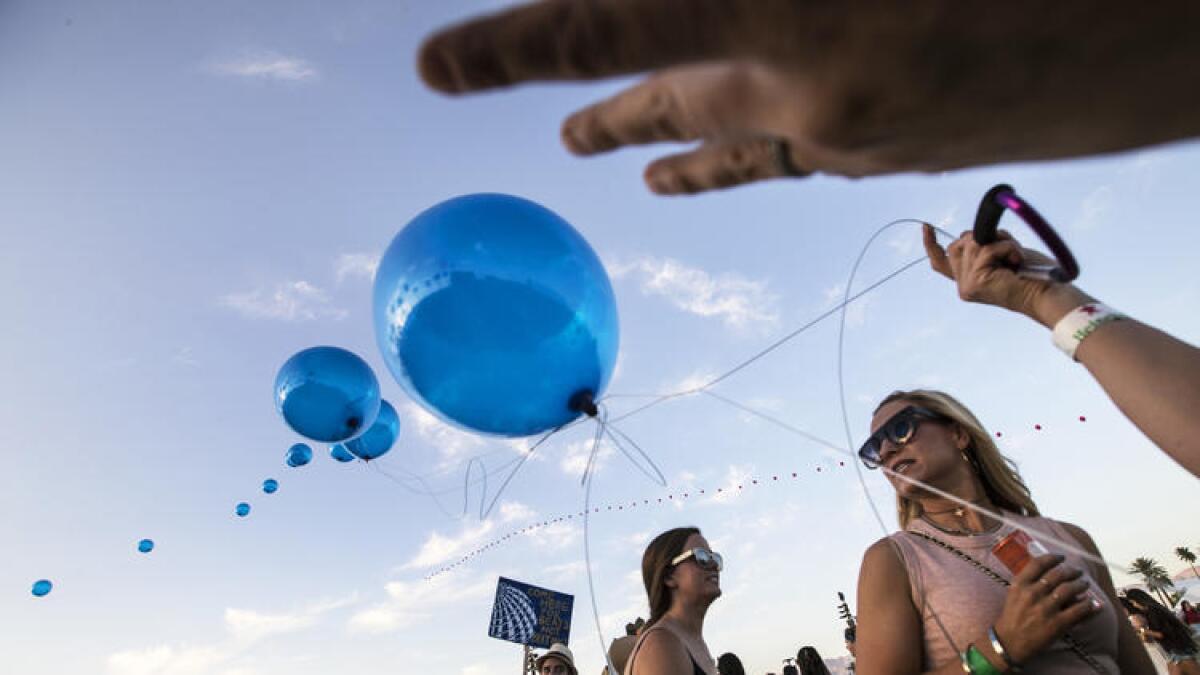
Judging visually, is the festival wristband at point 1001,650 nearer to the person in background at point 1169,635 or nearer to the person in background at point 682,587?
the person in background at point 682,587

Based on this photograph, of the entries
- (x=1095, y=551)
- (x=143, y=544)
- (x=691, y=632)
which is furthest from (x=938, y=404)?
(x=143, y=544)

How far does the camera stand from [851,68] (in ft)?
1.60

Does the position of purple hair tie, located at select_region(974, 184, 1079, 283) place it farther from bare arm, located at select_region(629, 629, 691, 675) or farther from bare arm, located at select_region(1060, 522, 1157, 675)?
bare arm, located at select_region(629, 629, 691, 675)

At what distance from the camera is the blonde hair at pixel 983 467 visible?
83.4 inches

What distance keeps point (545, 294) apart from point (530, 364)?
29cm

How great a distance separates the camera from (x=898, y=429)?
2141 millimetres

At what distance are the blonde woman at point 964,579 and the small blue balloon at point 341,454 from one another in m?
5.57

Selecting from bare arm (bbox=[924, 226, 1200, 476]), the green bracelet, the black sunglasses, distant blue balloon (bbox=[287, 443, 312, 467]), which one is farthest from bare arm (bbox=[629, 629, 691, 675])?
distant blue balloon (bbox=[287, 443, 312, 467])

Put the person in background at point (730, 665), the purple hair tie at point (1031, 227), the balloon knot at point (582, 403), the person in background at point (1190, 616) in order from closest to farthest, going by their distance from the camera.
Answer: the purple hair tie at point (1031, 227) < the balloon knot at point (582, 403) < the person in background at point (730, 665) < the person in background at point (1190, 616)

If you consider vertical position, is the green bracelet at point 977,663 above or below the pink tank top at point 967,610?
below

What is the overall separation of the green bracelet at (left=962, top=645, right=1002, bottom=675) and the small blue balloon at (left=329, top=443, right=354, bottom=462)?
587cm

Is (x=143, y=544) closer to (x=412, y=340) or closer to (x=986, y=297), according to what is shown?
(x=412, y=340)

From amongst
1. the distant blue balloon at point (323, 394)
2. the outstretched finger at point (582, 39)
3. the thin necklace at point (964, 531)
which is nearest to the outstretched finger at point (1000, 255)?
the thin necklace at point (964, 531)

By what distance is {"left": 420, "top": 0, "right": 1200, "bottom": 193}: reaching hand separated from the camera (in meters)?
0.45
